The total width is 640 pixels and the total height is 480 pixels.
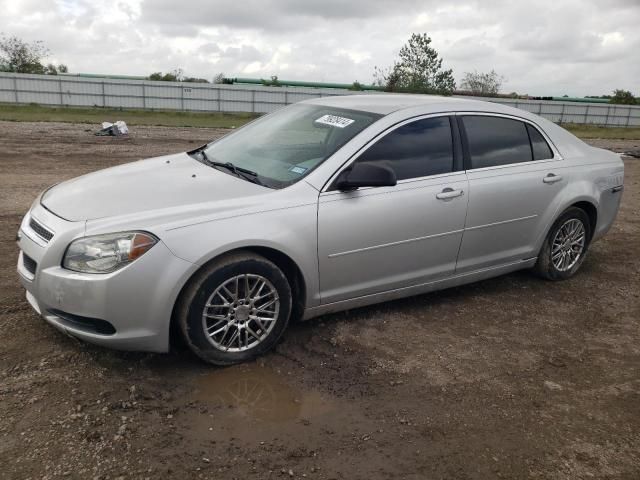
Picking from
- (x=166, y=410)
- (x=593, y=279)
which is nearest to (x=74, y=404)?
(x=166, y=410)

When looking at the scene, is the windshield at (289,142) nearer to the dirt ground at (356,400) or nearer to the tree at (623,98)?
the dirt ground at (356,400)

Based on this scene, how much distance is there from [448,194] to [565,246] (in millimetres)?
1812

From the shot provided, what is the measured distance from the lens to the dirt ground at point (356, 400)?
2.80m

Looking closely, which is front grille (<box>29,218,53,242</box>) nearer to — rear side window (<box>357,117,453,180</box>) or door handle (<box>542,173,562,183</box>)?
rear side window (<box>357,117,453,180</box>)

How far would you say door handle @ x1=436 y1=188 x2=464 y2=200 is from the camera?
169 inches

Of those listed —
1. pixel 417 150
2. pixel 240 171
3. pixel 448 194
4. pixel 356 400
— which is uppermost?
pixel 417 150

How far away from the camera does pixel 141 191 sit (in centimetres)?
374

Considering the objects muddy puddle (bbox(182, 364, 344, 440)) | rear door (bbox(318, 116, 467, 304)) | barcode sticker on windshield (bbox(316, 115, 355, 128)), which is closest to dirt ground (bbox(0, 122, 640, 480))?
muddy puddle (bbox(182, 364, 344, 440))

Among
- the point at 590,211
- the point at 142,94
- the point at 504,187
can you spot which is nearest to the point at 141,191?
the point at 504,187

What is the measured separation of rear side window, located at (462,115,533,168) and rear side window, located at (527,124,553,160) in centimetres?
6

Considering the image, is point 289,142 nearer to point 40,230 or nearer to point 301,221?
point 301,221

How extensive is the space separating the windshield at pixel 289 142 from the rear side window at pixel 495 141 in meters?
0.91

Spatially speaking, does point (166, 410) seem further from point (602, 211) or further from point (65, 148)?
point (65, 148)

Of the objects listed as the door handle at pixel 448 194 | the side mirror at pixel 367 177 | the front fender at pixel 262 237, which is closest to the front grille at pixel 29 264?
the front fender at pixel 262 237
